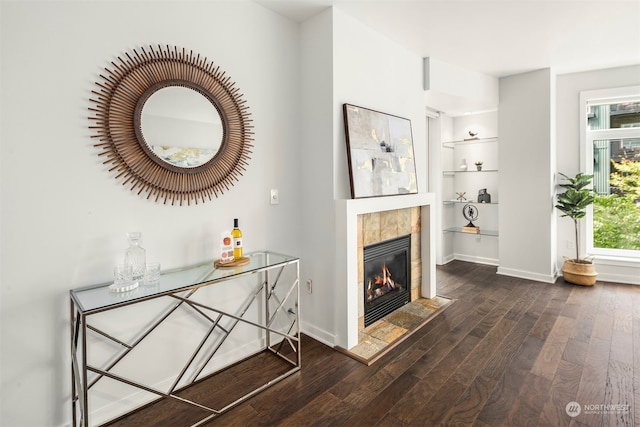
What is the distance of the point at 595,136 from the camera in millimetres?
4172

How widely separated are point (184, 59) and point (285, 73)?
839 millimetres

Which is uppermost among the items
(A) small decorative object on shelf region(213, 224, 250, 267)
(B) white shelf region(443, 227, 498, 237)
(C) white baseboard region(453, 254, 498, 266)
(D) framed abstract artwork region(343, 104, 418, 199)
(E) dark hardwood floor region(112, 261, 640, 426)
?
(D) framed abstract artwork region(343, 104, 418, 199)

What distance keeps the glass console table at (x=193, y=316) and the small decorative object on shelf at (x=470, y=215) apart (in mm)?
3394

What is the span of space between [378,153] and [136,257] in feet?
6.59

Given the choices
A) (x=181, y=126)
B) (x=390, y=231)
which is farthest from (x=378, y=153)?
(x=181, y=126)

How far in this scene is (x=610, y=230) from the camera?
419 centimetres

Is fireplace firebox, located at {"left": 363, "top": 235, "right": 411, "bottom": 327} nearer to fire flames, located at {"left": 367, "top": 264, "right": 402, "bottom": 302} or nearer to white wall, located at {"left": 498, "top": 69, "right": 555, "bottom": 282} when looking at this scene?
fire flames, located at {"left": 367, "top": 264, "right": 402, "bottom": 302}

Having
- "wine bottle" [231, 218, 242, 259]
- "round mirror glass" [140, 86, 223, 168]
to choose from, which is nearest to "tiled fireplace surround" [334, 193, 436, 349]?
"wine bottle" [231, 218, 242, 259]

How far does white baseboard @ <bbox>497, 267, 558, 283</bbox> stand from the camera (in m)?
4.05

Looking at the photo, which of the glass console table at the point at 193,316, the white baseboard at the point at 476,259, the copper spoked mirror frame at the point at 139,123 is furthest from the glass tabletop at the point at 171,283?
the white baseboard at the point at 476,259

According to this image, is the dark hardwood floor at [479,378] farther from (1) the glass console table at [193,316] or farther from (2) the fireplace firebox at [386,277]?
(2) the fireplace firebox at [386,277]

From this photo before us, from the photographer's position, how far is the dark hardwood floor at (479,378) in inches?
69.0

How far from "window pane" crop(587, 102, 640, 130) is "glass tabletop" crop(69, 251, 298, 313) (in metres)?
4.58

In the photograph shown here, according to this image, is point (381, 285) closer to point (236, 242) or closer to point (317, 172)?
point (317, 172)
